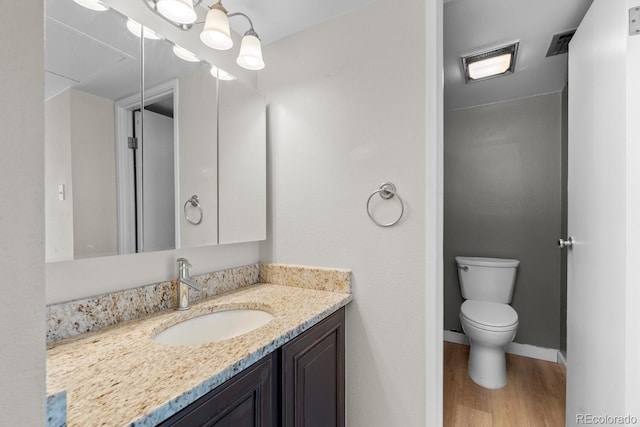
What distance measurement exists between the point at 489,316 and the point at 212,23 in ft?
7.46

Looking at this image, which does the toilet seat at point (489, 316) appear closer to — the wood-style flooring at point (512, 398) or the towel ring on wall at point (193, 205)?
the wood-style flooring at point (512, 398)

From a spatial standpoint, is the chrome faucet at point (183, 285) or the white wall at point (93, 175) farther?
the chrome faucet at point (183, 285)

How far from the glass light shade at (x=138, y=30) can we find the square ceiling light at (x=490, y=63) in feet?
5.46

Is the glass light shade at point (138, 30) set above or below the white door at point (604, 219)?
above

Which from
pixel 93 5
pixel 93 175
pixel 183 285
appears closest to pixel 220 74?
pixel 93 5

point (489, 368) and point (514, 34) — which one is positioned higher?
point (514, 34)

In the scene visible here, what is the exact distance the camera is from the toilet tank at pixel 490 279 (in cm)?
226

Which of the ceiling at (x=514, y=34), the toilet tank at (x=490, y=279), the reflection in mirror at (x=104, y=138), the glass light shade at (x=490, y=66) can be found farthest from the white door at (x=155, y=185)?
the toilet tank at (x=490, y=279)

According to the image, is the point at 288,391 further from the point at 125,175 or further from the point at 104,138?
the point at 104,138

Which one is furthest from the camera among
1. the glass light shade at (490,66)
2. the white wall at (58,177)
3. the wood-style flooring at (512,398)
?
the glass light shade at (490,66)

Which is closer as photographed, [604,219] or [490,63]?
[604,219]

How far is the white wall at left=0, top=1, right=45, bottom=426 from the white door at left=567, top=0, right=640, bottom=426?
1.35m

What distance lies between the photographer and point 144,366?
679 millimetres

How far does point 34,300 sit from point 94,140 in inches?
32.6
